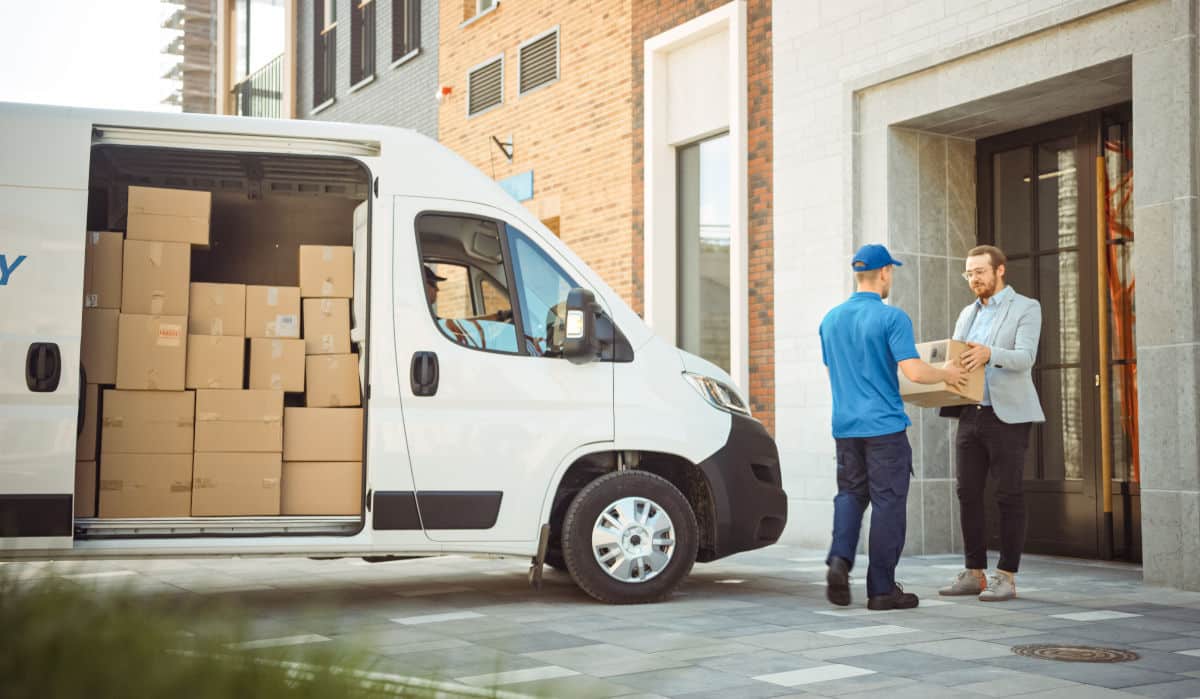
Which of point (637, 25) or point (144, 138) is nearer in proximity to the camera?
point (144, 138)

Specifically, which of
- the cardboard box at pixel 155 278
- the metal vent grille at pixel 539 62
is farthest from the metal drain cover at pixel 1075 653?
the metal vent grille at pixel 539 62

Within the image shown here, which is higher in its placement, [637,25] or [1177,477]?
[637,25]

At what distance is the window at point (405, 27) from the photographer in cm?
1847

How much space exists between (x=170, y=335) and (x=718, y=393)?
2996 mm

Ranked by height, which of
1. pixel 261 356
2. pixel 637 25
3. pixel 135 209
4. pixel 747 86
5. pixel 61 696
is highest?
pixel 637 25

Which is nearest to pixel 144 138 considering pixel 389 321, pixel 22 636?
pixel 389 321

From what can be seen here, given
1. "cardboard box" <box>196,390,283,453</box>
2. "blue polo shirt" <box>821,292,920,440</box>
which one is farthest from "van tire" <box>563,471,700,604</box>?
"cardboard box" <box>196,390,283,453</box>

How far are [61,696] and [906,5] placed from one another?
9241mm

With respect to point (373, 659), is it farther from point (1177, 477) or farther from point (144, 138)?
point (1177, 477)

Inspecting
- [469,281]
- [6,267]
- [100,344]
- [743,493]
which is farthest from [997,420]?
[6,267]

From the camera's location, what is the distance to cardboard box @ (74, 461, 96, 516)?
660 cm

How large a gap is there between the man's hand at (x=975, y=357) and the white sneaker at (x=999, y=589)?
3.93 feet

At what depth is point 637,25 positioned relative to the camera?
43.7 feet

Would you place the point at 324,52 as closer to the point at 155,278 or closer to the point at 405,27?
the point at 405,27
